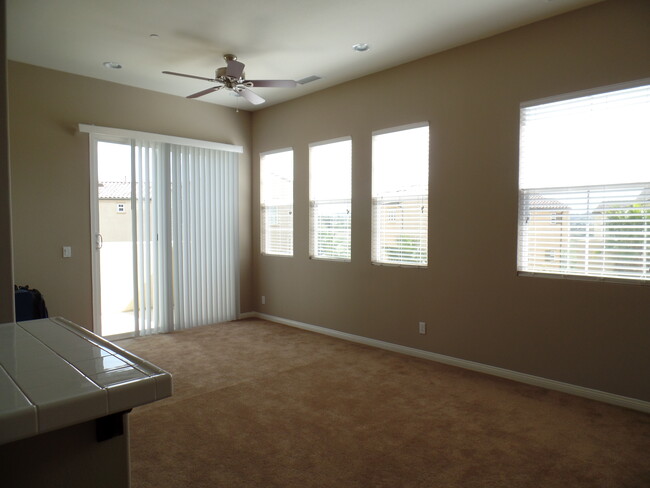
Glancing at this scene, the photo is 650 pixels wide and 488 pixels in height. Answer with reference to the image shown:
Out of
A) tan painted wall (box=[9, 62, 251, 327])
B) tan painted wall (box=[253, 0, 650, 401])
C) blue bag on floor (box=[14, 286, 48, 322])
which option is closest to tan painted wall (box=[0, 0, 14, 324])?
blue bag on floor (box=[14, 286, 48, 322])

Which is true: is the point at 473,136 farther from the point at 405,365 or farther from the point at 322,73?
the point at 405,365

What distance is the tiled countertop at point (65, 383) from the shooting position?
0.80 metres

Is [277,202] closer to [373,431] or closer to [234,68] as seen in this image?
[234,68]

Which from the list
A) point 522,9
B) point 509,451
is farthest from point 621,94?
point 509,451

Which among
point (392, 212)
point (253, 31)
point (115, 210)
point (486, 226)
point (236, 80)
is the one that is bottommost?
point (486, 226)

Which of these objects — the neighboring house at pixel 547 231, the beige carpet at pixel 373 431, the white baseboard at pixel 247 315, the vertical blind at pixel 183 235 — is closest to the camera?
the beige carpet at pixel 373 431

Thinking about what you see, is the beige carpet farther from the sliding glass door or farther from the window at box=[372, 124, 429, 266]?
the sliding glass door

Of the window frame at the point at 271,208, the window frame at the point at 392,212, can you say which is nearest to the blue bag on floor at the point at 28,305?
the window frame at the point at 271,208

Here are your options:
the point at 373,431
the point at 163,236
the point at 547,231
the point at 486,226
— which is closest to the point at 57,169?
the point at 163,236

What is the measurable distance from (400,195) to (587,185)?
175 centimetres

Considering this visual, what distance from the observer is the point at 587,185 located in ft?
10.9

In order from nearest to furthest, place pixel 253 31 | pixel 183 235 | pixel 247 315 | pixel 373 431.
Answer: pixel 373 431
pixel 253 31
pixel 183 235
pixel 247 315

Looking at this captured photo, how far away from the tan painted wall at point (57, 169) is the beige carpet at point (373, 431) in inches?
62.1

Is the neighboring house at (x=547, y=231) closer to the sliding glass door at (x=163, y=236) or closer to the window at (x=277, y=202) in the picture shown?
the window at (x=277, y=202)
